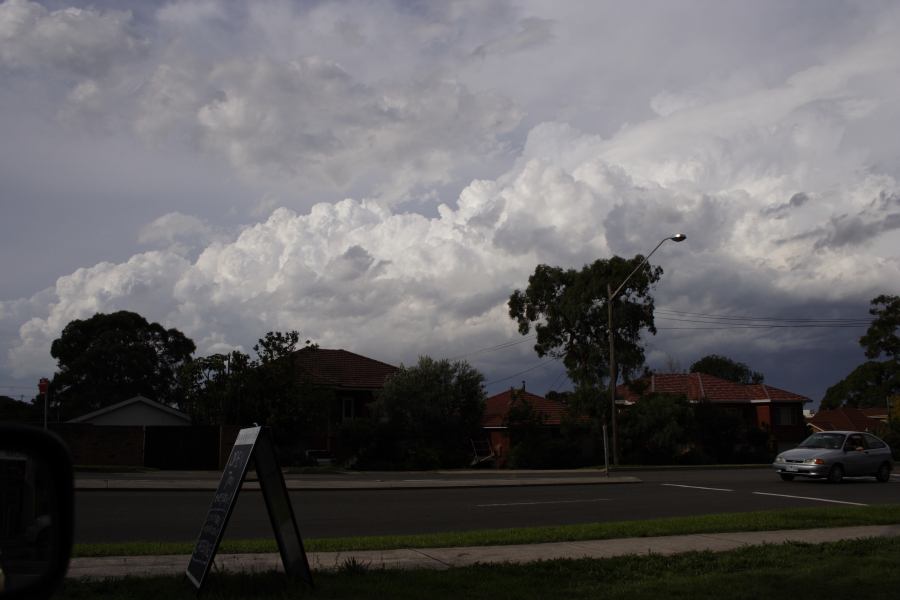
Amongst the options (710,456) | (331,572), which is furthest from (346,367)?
(331,572)

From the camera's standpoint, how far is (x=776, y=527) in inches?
548

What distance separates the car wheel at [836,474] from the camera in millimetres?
25234

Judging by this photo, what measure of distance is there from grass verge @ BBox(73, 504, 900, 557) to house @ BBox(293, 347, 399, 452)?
31.2 metres

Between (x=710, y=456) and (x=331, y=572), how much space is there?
4270 cm

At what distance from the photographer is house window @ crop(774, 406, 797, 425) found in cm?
6156

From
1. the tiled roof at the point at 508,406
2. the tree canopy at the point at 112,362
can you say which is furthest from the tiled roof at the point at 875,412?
the tree canopy at the point at 112,362

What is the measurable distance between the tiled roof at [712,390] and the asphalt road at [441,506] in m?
35.0

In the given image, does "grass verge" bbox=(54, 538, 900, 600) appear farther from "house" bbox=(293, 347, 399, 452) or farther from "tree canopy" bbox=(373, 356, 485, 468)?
"house" bbox=(293, 347, 399, 452)

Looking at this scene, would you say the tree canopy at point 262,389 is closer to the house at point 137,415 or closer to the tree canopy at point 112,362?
the house at point 137,415

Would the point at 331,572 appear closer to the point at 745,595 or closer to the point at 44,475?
the point at 745,595

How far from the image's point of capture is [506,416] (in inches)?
1783

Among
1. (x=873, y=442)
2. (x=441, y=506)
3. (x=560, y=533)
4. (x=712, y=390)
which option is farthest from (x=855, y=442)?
(x=712, y=390)

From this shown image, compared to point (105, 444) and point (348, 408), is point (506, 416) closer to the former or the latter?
point (348, 408)

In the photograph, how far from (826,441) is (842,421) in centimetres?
6419
